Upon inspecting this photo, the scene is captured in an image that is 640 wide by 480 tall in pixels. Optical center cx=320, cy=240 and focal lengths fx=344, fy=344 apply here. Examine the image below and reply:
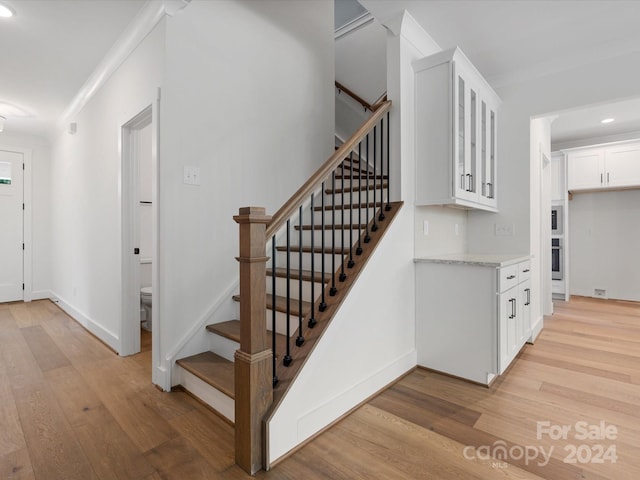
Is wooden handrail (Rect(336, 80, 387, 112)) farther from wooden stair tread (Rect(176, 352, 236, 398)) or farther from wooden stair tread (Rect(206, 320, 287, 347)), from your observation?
wooden stair tread (Rect(176, 352, 236, 398))

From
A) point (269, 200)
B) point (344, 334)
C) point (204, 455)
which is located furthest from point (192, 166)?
point (204, 455)

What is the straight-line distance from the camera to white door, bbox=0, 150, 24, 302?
5090mm

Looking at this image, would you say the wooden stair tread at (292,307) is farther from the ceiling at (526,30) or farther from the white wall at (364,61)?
the white wall at (364,61)

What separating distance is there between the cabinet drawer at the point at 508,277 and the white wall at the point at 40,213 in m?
6.34

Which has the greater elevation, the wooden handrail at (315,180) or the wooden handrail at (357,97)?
the wooden handrail at (357,97)

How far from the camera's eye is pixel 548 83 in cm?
319

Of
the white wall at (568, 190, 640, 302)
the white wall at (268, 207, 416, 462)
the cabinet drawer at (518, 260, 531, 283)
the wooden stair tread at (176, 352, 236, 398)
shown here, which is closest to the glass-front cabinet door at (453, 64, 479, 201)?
the white wall at (268, 207, 416, 462)

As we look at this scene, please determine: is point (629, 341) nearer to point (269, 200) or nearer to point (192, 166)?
point (269, 200)

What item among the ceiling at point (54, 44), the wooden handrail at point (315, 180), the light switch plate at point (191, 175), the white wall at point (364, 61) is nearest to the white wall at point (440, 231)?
the wooden handrail at point (315, 180)

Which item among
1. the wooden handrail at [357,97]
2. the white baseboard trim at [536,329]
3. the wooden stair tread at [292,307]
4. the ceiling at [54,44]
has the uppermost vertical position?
the wooden handrail at [357,97]

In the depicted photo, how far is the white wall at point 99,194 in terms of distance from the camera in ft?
8.65

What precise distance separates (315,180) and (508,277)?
5.51 ft

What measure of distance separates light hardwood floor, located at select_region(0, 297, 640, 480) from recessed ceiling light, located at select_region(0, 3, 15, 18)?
2.62 m

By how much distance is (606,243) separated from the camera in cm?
549
